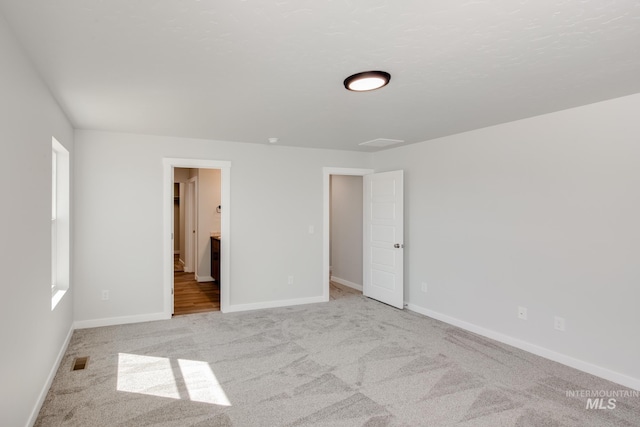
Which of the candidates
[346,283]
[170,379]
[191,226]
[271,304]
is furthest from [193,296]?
[170,379]

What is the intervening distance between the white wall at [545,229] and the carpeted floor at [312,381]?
0.38m

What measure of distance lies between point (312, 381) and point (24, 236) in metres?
Result: 2.23

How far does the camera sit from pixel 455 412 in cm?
251

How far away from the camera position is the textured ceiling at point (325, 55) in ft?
5.57

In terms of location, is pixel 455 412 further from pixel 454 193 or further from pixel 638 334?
pixel 454 193

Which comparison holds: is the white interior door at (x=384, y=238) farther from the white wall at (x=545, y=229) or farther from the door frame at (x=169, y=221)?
the door frame at (x=169, y=221)

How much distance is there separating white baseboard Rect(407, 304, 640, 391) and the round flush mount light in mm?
2931

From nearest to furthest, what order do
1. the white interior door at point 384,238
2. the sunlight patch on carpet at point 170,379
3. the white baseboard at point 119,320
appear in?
the sunlight patch on carpet at point 170,379
the white baseboard at point 119,320
the white interior door at point 384,238

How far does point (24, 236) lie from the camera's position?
2.13 m

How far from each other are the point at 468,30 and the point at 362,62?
63cm

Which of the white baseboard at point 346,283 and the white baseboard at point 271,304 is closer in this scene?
the white baseboard at point 271,304

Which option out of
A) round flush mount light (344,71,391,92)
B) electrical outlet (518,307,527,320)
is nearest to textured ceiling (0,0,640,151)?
round flush mount light (344,71,391,92)

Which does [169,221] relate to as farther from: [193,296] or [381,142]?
[381,142]

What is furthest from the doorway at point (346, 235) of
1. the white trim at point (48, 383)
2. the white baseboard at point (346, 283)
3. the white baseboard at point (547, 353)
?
the white trim at point (48, 383)
